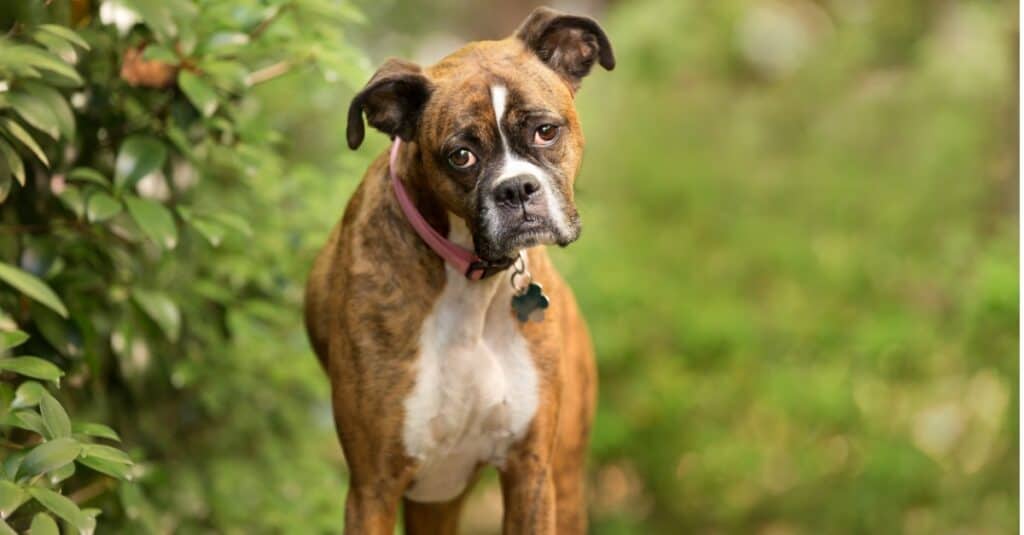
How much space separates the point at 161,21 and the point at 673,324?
4417 mm

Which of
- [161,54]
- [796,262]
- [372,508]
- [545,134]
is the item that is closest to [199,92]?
[161,54]

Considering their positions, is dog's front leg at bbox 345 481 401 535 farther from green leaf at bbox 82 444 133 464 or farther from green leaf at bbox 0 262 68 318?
green leaf at bbox 0 262 68 318

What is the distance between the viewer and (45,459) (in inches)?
Result: 102

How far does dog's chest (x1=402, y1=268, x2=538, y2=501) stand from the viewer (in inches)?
117

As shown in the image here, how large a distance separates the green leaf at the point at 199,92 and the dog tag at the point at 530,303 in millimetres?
898

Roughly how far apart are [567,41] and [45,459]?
1.40 meters

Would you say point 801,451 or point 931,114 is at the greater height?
point 931,114

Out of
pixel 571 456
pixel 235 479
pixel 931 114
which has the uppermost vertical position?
pixel 931 114

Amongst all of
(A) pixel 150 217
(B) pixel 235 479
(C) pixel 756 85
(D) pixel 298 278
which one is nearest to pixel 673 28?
(C) pixel 756 85

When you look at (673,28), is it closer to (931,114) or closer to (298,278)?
(931,114)

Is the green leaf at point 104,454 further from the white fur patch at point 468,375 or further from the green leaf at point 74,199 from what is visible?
the green leaf at point 74,199

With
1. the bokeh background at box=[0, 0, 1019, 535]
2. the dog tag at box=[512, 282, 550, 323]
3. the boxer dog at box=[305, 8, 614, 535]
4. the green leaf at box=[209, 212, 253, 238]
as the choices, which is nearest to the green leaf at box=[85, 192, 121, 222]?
the green leaf at box=[209, 212, 253, 238]

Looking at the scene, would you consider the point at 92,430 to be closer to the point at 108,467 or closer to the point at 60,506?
the point at 108,467

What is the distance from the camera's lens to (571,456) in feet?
11.3
